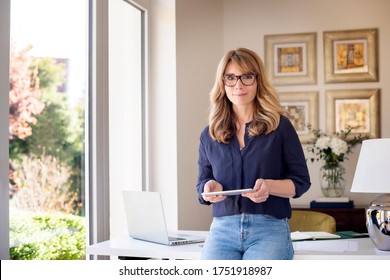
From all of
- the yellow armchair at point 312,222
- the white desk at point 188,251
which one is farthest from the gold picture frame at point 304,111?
the white desk at point 188,251

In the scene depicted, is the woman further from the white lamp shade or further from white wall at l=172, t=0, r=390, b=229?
white wall at l=172, t=0, r=390, b=229

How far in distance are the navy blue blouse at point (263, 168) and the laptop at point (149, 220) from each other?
859 mm

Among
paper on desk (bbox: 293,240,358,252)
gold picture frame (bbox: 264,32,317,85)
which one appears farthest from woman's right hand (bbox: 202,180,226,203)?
gold picture frame (bbox: 264,32,317,85)

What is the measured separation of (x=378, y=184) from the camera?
2.81 metres

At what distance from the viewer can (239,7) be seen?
524 cm

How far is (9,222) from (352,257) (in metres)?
1.40

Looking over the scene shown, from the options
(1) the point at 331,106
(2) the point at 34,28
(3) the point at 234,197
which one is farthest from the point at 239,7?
(3) the point at 234,197

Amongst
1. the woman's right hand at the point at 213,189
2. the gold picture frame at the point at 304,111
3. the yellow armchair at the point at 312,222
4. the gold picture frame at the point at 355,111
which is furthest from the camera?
the gold picture frame at the point at 304,111

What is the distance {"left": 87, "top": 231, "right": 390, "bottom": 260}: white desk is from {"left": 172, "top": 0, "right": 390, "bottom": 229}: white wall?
4.61 ft

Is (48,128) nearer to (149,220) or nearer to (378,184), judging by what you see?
(149,220)

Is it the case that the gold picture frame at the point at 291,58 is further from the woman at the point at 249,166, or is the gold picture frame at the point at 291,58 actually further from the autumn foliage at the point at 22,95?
the woman at the point at 249,166

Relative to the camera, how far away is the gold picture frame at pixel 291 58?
5074mm

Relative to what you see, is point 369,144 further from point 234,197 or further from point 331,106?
point 331,106
